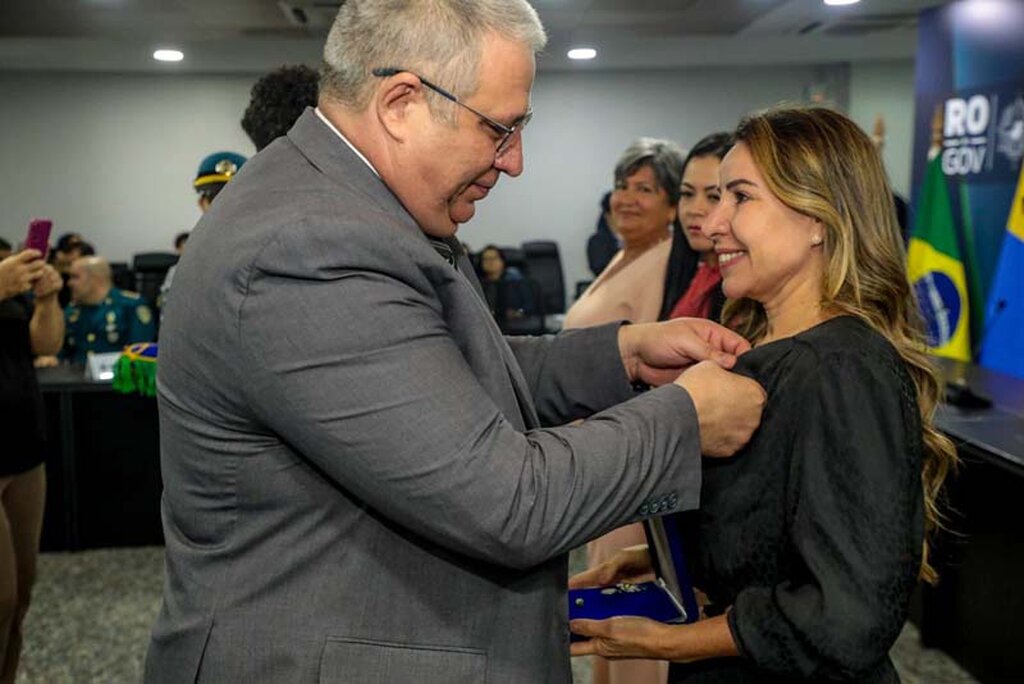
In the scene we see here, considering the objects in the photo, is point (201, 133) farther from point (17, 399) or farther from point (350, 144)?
point (350, 144)

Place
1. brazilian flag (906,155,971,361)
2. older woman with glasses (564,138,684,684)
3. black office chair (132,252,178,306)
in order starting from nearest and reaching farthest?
older woman with glasses (564,138,684,684), brazilian flag (906,155,971,361), black office chair (132,252,178,306)

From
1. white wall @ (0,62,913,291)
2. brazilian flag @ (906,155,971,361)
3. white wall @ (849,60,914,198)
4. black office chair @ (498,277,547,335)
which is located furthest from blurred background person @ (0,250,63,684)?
white wall @ (849,60,914,198)

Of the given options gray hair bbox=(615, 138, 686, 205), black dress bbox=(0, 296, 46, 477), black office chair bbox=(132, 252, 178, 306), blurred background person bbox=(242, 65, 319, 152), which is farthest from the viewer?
black office chair bbox=(132, 252, 178, 306)

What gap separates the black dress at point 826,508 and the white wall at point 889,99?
9839 millimetres

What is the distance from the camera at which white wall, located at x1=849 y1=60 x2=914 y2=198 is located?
33.7 ft

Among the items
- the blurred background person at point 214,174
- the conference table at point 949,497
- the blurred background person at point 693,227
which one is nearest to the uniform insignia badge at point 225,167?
the blurred background person at point 214,174

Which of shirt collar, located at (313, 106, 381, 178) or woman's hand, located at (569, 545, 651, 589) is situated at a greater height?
shirt collar, located at (313, 106, 381, 178)

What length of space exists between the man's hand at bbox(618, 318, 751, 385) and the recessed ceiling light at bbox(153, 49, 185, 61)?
8191 mm

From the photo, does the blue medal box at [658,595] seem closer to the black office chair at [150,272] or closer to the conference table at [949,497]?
the conference table at [949,497]

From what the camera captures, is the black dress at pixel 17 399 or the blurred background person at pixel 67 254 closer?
the black dress at pixel 17 399

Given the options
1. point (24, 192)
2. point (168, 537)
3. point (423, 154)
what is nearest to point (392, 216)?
point (423, 154)

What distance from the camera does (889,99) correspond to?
33.9 feet

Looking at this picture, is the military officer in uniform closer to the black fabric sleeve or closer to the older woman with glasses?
the older woman with glasses

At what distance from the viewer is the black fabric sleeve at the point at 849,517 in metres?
1.11
